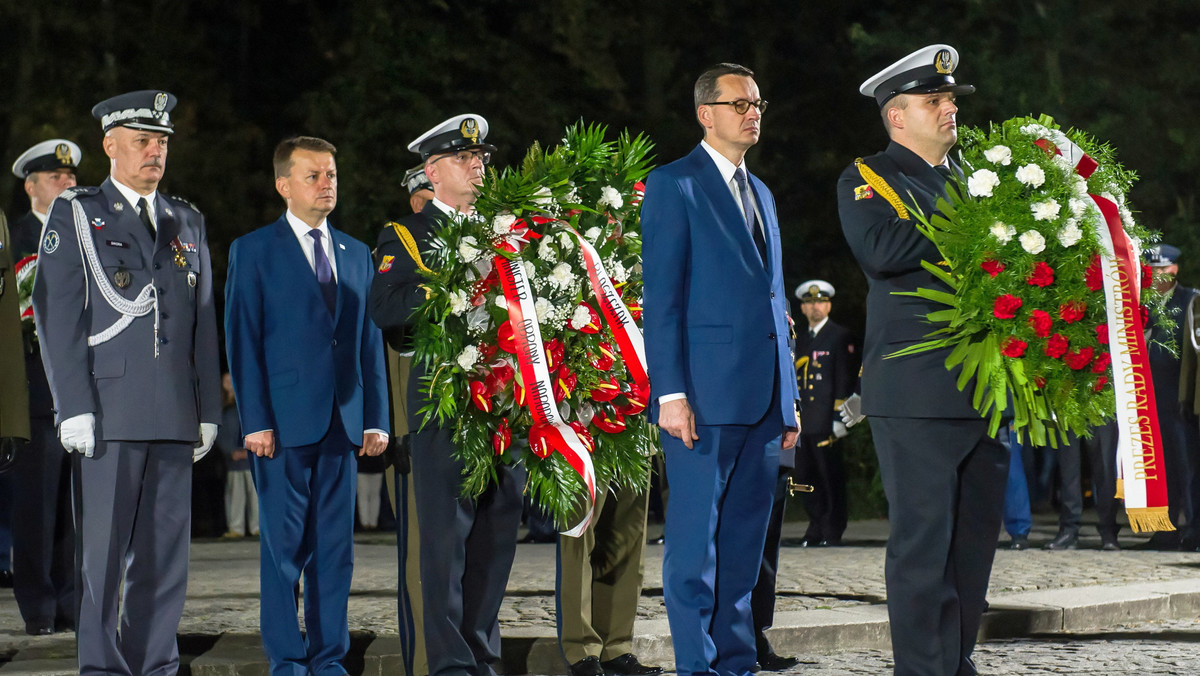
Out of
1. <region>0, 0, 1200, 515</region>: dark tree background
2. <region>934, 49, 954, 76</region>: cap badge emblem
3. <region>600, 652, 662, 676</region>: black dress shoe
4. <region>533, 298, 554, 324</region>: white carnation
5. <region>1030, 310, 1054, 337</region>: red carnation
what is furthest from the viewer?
<region>0, 0, 1200, 515</region>: dark tree background

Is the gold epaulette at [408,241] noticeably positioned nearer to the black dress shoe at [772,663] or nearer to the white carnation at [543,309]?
the white carnation at [543,309]

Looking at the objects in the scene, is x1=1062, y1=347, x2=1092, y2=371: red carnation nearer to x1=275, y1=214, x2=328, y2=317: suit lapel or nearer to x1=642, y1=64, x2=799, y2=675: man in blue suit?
x1=642, y1=64, x2=799, y2=675: man in blue suit

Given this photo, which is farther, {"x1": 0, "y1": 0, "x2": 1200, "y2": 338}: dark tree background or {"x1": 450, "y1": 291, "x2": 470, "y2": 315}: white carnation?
{"x1": 0, "y1": 0, "x2": 1200, "y2": 338}: dark tree background

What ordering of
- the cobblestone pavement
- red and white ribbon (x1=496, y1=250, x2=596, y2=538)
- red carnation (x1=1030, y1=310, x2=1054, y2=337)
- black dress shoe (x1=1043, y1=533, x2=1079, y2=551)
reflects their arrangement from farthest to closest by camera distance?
1. black dress shoe (x1=1043, y1=533, x2=1079, y2=551)
2. the cobblestone pavement
3. red and white ribbon (x1=496, y1=250, x2=596, y2=538)
4. red carnation (x1=1030, y1=310, x2=1054, y2=337)

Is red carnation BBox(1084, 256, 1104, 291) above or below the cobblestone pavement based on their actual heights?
above

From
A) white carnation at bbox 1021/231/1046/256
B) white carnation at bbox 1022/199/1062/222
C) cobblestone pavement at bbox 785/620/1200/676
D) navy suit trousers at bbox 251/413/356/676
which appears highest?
white carnation at bbox 1022/199/1062/222

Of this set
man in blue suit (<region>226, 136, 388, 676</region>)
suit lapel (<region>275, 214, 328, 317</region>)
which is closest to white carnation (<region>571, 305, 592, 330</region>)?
man in blue suit (<region>226, 136, 388, 676</region>)

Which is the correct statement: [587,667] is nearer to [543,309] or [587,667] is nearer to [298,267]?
[543,309]

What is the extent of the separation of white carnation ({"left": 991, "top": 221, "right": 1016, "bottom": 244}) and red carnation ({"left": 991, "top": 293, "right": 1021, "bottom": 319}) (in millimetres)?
179

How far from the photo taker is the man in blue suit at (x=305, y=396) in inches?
257

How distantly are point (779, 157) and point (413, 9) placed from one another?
517 centimetres

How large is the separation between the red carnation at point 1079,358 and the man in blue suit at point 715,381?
0.98 metres

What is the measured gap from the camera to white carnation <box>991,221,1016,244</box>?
5219 mm

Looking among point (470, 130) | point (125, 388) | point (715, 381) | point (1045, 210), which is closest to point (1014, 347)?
point (1045, 210)
